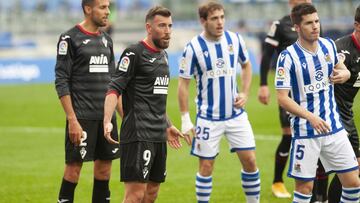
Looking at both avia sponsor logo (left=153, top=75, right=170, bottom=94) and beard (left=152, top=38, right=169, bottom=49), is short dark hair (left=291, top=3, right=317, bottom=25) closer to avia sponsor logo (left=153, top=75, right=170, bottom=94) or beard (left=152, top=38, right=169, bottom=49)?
beard (left=152, top=38, right=169, bottom=49)

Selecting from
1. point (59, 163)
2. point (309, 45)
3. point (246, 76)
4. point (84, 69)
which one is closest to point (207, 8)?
point (246, 76)

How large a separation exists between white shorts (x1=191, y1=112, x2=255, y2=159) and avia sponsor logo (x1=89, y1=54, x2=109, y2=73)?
150 cm

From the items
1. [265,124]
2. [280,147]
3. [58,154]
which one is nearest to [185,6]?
[265,124]

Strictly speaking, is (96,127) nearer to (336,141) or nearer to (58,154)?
(336,141)

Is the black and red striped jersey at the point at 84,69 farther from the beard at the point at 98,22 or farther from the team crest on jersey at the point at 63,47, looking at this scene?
the beard at the point at 98,22

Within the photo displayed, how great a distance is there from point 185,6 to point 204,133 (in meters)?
32.3

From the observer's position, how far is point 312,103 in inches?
322

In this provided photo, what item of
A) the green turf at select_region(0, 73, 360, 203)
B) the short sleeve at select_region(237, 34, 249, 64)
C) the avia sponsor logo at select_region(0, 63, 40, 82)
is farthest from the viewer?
the avia sponsor logo at select_region(0, 63, 40, 82)

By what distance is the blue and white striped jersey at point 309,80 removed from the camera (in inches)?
320

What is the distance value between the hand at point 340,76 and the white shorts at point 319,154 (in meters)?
0.50

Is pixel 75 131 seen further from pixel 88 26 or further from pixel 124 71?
pixel 88 26

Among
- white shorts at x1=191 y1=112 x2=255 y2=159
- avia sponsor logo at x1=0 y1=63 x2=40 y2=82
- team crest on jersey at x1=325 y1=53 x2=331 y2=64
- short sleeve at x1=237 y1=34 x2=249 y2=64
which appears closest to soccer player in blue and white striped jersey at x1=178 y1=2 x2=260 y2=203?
white shorts at x1=191 y1=112 x2=255 y2=159

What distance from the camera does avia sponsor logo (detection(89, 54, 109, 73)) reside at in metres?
8.86

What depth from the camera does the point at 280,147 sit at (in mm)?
11281
